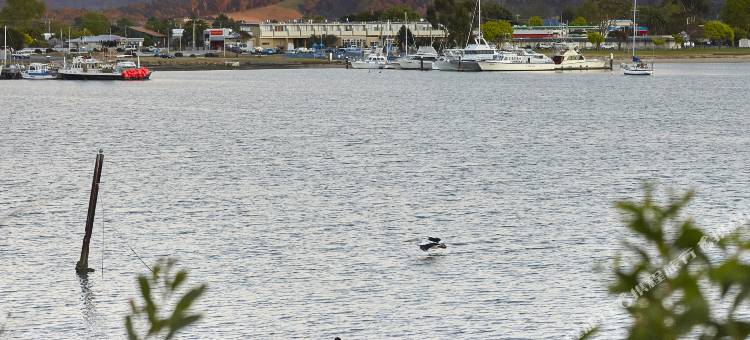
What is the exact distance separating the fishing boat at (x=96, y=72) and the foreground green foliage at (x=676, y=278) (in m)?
165

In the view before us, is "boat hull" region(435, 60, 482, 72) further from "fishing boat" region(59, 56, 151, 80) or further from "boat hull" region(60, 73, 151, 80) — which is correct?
"boat hull" region(60, 73, 151, 80)

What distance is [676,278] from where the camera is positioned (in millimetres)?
3158

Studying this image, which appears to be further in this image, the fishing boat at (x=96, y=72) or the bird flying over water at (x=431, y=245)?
the fishing boat at (x=96, y=72)

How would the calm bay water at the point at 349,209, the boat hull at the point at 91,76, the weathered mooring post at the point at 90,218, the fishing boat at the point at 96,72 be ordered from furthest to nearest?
the fishing boat at the point at 96,72, the boat hull at the point at 91,76, the weathered mooring post at the point at 90,218, the calm bay water at the point at 349,209

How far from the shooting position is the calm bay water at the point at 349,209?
87.9 feet

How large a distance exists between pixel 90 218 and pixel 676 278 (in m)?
27.1

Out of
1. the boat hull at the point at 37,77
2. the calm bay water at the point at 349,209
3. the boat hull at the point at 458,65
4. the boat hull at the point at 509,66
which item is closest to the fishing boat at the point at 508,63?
the boat hull at the point at 509,66

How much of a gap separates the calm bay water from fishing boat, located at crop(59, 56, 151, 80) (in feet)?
191

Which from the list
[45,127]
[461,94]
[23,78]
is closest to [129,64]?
[23,78]

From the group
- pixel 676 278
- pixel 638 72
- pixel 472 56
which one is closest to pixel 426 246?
pixel 676 278

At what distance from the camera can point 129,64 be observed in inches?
6870

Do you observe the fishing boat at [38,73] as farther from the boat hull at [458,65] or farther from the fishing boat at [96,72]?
the boat hull at [458,65]

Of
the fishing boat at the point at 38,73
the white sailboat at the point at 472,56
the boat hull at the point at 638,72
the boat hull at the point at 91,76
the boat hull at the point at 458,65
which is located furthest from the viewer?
the boat hull at the point at 458,65

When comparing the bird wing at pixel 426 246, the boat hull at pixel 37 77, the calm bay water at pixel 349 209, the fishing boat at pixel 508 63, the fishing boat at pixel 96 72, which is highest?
the fishing boat at pixel 508 63
